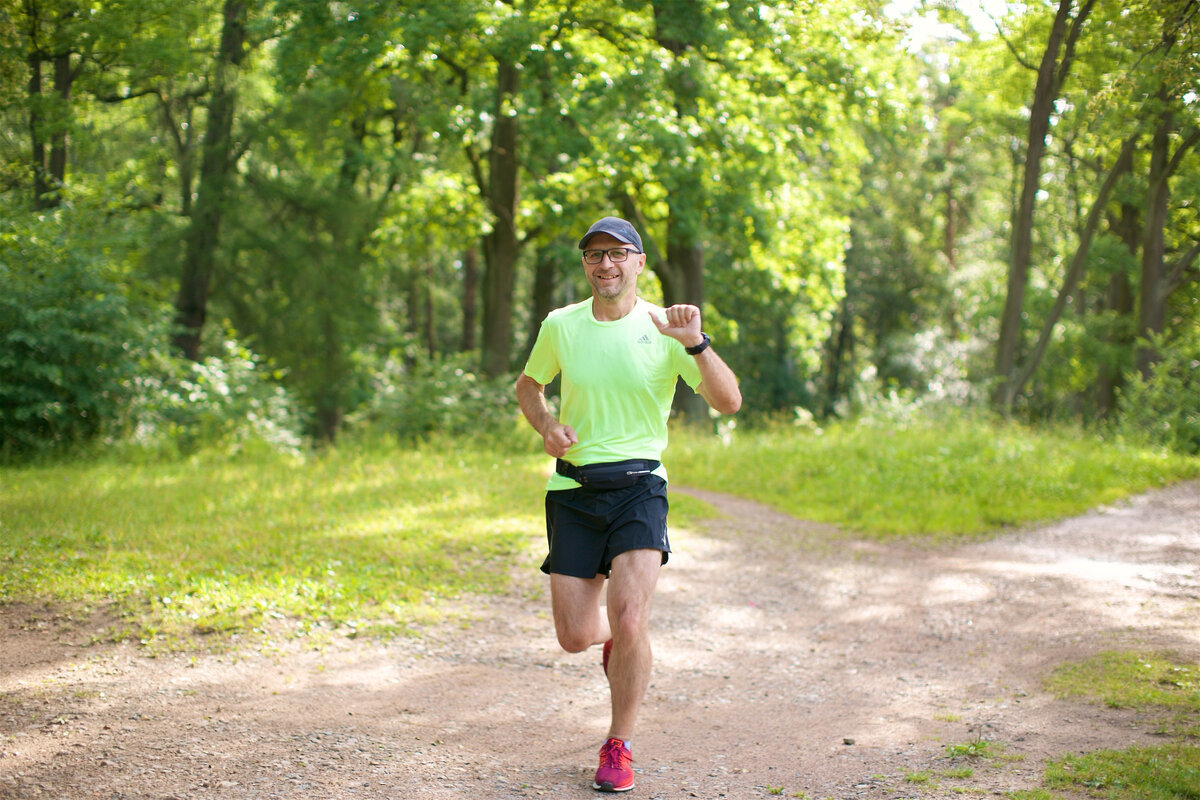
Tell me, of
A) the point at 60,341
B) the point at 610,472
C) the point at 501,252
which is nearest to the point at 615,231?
the point at 610,472

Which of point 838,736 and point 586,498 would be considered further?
point 838,736

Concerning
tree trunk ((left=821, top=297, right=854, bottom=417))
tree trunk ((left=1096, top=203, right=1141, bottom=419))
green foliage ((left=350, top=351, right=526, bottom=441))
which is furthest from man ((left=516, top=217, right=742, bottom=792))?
tree trunk ((left=821, top=297, right=854, bottom=417))

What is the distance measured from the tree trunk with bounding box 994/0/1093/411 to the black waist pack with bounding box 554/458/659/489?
9292mm

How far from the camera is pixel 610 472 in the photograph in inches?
161

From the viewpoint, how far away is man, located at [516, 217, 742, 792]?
4066mm

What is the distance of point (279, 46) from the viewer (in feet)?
47.0

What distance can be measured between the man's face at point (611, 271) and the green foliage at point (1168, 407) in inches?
517

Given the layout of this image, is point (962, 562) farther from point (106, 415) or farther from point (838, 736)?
point (106, 415)

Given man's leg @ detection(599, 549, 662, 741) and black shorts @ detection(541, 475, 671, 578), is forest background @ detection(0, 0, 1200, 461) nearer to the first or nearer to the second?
black shorts @ detection(541, 475, 671, 578)

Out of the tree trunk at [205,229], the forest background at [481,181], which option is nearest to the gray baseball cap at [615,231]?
the forest background at [481,181]

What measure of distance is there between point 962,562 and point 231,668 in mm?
6664

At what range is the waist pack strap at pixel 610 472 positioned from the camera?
4102 mm

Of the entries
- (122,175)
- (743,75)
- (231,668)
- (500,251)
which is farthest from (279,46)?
(231,668)

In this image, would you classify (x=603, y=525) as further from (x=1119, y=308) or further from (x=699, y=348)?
(x=1119, y=308)
